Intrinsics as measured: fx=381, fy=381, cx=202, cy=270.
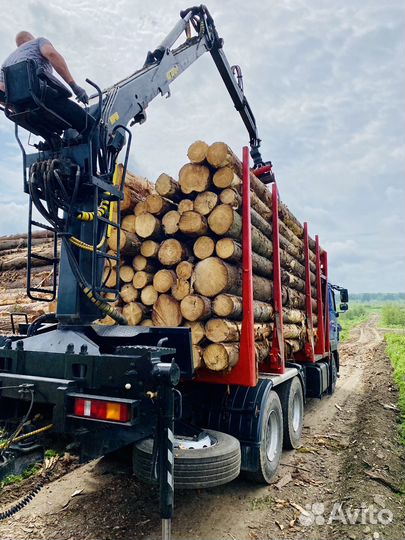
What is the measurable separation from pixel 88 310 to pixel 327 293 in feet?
22.2

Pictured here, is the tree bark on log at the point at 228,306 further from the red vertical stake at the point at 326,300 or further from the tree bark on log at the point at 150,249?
the red vertical stake at the point at 326,300

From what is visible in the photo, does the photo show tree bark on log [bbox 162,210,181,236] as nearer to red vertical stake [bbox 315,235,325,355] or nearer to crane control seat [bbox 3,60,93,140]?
crane control seat [bbox 3,60,93,140]

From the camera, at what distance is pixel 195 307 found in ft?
12.9

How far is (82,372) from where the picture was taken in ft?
9.55

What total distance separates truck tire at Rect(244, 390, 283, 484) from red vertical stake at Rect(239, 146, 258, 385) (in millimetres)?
508

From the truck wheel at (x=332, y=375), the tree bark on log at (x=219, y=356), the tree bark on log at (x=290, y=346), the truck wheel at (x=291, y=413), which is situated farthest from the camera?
the truck wheel at (x=332, y=375)

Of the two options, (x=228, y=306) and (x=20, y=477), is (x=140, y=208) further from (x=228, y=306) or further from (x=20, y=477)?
(x=20, y=477)

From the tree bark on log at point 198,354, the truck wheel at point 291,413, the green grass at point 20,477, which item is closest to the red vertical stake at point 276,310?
the truck wheel at point 291,413

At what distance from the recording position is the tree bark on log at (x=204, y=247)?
4137mm

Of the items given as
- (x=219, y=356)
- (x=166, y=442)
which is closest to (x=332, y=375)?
(x=219, y=356)

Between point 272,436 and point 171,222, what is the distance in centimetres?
281

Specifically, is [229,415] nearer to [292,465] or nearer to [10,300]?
[292,465]

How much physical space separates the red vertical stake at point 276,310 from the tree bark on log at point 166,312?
63.4 inches

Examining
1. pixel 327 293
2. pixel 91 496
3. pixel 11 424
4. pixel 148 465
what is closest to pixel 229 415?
pixel 148 465
